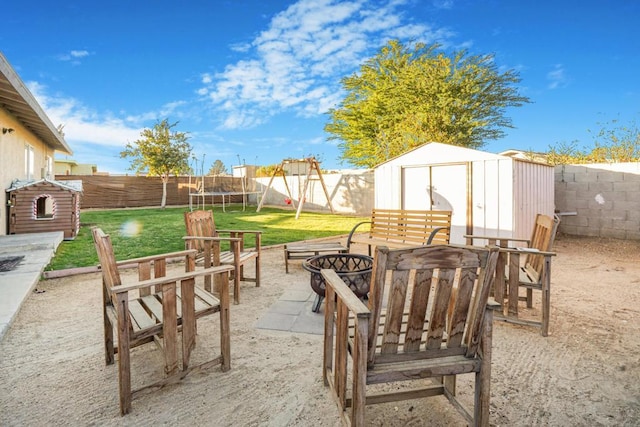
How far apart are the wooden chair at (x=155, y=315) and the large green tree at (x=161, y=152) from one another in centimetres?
1801

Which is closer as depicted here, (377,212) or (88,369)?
(88,369)

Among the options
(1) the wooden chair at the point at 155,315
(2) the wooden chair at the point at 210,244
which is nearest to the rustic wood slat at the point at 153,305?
(1) the wooden chair at the point at 155,315

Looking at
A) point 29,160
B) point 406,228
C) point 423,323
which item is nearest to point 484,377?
point 423,323

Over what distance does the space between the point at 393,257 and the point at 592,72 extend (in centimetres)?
2062

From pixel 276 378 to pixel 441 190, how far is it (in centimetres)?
591

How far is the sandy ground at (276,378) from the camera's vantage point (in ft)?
6.02

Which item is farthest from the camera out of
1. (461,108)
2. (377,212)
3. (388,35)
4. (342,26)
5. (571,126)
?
(388,35)

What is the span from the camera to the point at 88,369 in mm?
2346

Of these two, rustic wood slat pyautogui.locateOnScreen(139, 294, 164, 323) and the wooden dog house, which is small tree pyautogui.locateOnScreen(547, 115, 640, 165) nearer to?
rustic wood slat pyautogui.locateOnScreen(139, 294, 164, 323)

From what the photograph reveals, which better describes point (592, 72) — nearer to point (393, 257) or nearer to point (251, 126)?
point (393, 257)

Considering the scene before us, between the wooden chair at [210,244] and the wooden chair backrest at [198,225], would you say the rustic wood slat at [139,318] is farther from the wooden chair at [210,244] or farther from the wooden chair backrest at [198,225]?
the wooden chair backrest at [198,225]

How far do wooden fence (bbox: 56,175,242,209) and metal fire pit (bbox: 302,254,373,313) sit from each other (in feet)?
47.6

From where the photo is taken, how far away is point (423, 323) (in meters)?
1.51

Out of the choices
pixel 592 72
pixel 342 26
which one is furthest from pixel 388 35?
pixel 592 72
